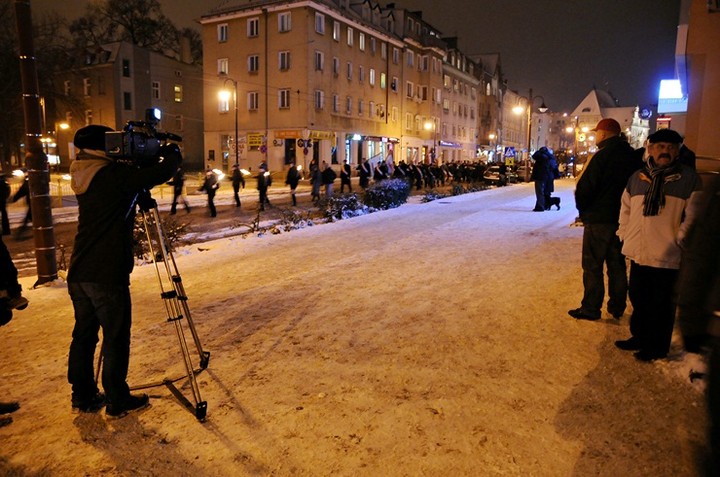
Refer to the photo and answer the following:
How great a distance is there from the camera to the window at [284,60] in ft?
141

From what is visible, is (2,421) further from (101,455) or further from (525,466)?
(525,466)

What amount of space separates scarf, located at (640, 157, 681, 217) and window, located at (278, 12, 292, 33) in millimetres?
41999

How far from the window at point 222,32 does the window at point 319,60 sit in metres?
9.01

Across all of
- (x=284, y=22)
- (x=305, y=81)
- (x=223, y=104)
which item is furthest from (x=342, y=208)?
(x=223, y=104)

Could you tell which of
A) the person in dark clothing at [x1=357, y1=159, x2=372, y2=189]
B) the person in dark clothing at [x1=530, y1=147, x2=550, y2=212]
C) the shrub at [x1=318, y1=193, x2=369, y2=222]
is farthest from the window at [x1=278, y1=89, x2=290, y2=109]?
the person in dark clothing at [x1=530, y1=147, x2=550, y2=212]

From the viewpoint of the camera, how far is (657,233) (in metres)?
4.45

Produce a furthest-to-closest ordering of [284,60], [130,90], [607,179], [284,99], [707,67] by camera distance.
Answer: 1. [130,90]
2. [284,99]
3. [284,60]
4. [707,67]
5. [607,179]

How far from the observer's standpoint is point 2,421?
3.66 meters

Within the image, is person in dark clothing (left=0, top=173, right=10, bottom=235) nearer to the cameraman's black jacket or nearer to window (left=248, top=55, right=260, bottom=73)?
the cameraman's black jacket

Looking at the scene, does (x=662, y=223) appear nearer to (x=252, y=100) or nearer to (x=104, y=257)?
(x=104, y=257)

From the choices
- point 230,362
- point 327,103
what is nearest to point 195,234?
point 230,362

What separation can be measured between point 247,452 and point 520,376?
225 cm

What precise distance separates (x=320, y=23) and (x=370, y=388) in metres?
43.0

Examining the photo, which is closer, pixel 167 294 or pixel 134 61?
pixel 167 294
